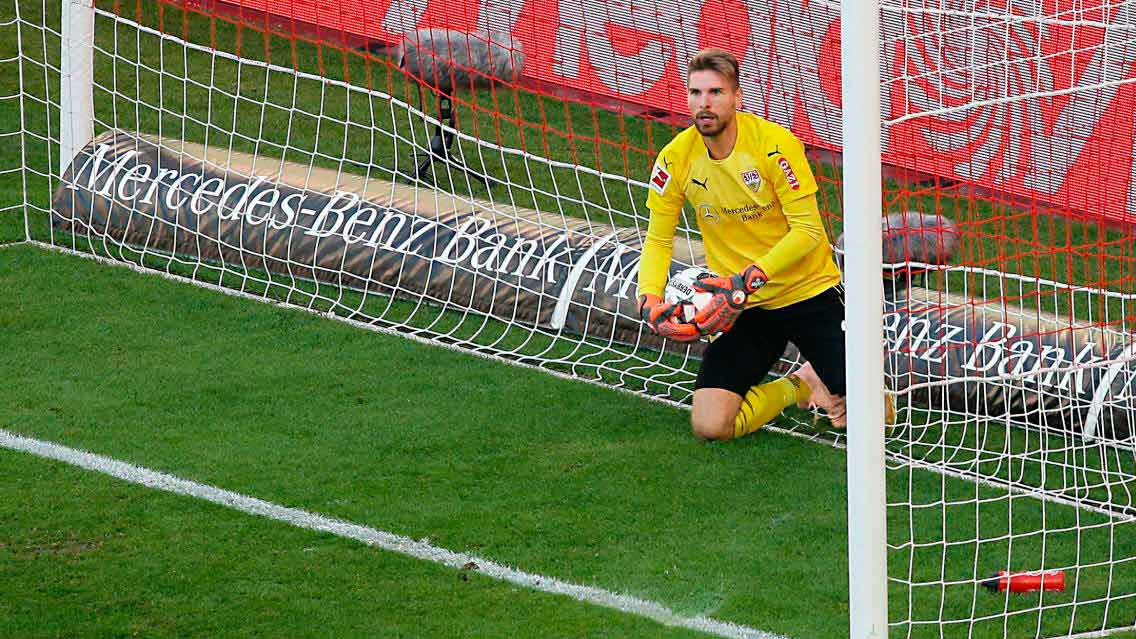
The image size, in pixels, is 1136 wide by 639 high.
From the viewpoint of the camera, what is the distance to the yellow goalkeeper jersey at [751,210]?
640cm

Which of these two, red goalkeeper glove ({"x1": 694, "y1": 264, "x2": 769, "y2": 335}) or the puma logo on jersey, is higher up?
the puma logo on jersey

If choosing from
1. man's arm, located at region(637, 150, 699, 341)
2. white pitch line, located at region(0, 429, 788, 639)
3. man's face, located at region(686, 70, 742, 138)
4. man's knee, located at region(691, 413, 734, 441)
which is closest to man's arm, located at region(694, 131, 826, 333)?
man's arm, located at region(637, 150, 699, 341)

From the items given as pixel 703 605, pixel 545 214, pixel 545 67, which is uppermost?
pixel 545 67

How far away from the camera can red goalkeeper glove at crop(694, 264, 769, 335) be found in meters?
6.39

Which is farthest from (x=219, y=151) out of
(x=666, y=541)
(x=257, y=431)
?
(x=666, y=541)

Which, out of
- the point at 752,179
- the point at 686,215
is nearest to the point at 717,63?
the point at 752,179

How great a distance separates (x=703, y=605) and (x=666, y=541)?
502 mm

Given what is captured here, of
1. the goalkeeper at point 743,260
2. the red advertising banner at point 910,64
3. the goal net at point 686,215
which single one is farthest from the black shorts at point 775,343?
the red advertising banner at point 910,64

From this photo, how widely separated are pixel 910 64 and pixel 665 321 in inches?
155

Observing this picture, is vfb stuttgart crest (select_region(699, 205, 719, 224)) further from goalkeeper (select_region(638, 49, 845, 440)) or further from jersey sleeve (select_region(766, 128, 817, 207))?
jersey sleeve (select_region(766, 128, 817, 207))

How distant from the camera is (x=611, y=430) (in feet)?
22.5

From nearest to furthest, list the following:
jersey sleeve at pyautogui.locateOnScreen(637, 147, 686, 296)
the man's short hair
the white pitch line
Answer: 1. the white pitch line
2. the man's short hair
3. jersey sleeve at pyautogui.locateOnScreen(637, 147, 686, 296)

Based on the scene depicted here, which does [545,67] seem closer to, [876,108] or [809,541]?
[809,541]

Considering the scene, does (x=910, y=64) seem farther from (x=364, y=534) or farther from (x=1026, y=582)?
(x=364, y=534)
